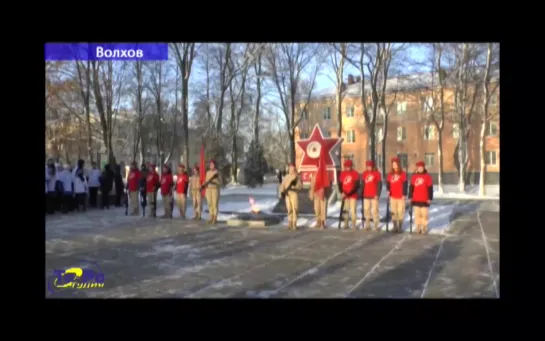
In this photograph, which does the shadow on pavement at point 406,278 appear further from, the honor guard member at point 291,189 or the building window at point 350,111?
the building window at point 350,111

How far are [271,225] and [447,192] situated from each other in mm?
13105

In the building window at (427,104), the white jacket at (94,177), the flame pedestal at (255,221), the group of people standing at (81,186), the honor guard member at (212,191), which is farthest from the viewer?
the building window at (427,104)

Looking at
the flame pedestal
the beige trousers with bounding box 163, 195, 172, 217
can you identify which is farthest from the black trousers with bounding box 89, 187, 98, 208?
the flame pedestal

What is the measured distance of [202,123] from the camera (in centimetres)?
1191

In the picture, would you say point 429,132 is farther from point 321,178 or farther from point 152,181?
point 152,181

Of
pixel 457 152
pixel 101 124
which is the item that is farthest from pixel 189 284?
pixel 457 152

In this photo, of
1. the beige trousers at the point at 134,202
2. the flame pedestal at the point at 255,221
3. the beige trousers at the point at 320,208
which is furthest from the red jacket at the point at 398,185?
the beige trousers at the point at 134,202

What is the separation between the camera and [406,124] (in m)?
22.1

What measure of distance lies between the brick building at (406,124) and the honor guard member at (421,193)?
2.54m

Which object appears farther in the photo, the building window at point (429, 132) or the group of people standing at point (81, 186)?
the building window at point (429, 132)

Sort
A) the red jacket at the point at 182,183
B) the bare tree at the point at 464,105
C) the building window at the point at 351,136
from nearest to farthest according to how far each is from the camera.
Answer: the red jacket at the point at 182,183, the building window at the point at 351,136, the bare tree at the point at 464,105

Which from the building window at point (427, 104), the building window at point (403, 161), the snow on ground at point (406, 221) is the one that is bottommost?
the snow on ground at point (406, 221)

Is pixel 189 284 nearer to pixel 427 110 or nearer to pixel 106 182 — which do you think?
pixel 106 182

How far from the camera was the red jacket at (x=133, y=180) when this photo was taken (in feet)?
40.2
